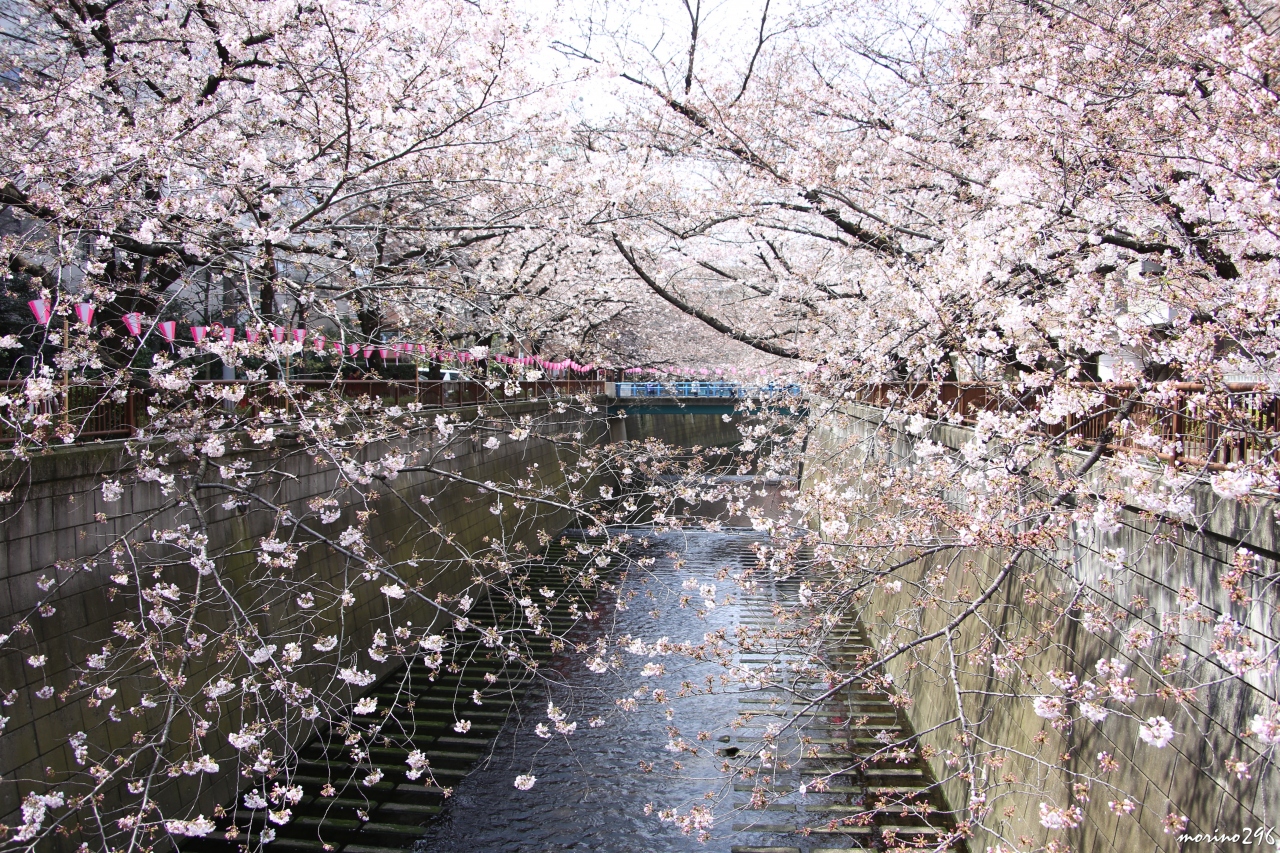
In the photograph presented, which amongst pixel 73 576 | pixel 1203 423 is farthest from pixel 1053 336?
pixel 73 576

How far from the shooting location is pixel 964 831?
493 cm

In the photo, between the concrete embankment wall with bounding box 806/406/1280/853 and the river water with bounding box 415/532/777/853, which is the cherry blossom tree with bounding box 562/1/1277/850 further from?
the river water with bounding box 415/532/777/853

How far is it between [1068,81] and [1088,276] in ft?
6.56

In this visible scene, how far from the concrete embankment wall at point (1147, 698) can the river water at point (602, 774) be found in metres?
2.56

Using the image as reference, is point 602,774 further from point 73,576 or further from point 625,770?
point 73,576

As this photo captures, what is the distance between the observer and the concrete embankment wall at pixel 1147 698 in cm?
415

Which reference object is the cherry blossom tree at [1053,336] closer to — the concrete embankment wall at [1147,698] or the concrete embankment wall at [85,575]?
the concrete embankment wall at [1147,698]

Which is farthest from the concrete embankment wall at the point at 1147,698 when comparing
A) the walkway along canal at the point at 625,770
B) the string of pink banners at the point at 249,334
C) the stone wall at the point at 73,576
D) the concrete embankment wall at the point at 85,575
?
the string of pink banners at the point at 249,334

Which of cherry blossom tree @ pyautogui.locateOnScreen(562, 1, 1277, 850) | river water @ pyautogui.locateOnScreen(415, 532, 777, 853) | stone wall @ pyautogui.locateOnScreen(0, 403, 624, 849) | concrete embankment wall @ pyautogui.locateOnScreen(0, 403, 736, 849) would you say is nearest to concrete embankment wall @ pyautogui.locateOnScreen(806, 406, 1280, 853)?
cherry blossom tree @ pyautogui.locateOnScreen(562, 1, 1277, 850)

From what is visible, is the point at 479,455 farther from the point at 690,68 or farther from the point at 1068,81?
the point at 1068,81

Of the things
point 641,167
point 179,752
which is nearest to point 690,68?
point 641,167

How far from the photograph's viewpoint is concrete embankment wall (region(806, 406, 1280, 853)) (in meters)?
4.15

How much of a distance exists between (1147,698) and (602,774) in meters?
6.70

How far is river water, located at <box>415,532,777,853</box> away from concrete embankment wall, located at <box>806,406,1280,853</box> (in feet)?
8.39
